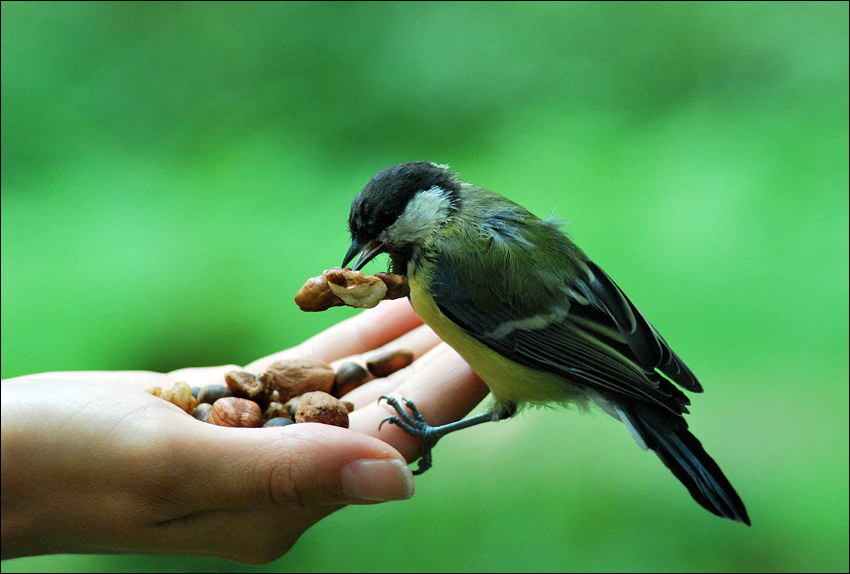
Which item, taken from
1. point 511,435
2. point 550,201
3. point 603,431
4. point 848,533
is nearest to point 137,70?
point 550,201

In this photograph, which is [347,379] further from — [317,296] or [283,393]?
[317,296]

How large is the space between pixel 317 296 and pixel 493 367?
365 mm

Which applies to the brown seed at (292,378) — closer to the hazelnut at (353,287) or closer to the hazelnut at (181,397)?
the hazelnut at (181,397)

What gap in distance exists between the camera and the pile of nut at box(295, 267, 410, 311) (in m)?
1.12

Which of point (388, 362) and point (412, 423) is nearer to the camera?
point (412, 423)

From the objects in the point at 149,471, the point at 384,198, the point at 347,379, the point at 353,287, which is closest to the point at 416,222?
the point at 384,198

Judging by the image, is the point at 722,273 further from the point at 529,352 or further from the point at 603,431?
the point at 529,352

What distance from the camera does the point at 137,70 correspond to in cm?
257

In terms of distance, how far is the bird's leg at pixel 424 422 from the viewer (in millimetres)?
1259

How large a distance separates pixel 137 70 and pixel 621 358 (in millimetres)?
2245

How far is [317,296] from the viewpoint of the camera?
1.15 meters

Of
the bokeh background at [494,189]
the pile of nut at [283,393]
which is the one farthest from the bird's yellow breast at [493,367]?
the bokeh background at [494,189]

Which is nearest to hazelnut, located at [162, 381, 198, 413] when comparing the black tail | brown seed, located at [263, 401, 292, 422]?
brown seed, located at [263, 401, 292, 422]

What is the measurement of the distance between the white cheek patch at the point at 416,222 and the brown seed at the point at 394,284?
0.07m
